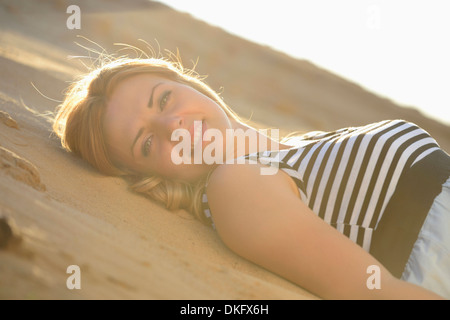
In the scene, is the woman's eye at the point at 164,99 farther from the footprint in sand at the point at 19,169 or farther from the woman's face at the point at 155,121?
the footprint in sand at the point at 19,169

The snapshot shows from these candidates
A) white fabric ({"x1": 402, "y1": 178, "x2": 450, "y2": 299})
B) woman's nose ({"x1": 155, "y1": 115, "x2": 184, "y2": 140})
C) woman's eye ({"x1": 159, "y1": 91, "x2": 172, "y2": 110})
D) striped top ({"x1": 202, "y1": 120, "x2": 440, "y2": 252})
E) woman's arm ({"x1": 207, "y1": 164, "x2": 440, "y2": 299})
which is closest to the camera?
woman's arm ({"x1": 207, "y1": 164, "x2": 440, "y2": 299})

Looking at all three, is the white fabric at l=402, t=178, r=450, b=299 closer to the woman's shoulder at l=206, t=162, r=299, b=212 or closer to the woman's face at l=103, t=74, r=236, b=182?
the woman's shoulder at l=206, t=162, r=299, b=212

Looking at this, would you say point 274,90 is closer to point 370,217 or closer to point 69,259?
point 370,217

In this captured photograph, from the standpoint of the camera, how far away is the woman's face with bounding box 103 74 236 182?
2449mm

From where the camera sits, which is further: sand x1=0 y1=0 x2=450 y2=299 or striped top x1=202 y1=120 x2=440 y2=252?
striped top x1=202 y1=120 x2=440 y2=252

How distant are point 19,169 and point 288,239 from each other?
1106 millimetres

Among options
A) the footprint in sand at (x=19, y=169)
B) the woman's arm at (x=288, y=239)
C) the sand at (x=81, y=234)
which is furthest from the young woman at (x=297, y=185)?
the footprint in sand at (x=19, y=169)

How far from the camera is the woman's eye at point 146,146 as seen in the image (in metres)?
2.51

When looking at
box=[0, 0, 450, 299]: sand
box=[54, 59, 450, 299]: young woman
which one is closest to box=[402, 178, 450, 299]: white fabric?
box=[54, 59, 450, 299]: young woman

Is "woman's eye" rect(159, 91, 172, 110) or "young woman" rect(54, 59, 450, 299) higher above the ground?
"woman's eye" rect(159, 91, 172, 110)

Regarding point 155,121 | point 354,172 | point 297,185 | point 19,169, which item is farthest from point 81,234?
point 354,172
